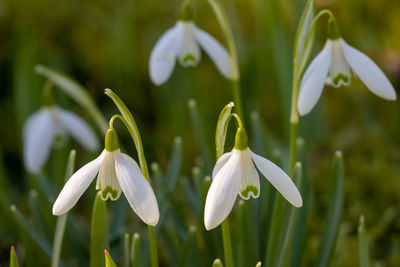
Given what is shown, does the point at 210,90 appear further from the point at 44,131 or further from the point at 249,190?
the point at 249,190

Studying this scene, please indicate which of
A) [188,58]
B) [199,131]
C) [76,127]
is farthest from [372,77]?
[76,127]

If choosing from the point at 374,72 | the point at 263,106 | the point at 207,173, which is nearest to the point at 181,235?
the point at 207,173

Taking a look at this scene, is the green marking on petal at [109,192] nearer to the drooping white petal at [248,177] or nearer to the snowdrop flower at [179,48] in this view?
the drooping white petal at [248,177]

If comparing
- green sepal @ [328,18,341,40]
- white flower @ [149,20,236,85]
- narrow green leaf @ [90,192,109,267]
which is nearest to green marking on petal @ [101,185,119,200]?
narrow green leaf @ [90,192,109,267]

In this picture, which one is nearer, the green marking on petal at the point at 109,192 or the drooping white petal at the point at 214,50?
the green marking on petal at the point at 109,192

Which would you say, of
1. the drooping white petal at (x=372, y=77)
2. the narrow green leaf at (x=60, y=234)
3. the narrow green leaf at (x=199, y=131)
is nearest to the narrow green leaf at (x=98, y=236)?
the narrow green leaf at (x=60, y=234)

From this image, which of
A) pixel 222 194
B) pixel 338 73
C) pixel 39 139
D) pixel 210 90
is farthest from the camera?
pixel 210 90
